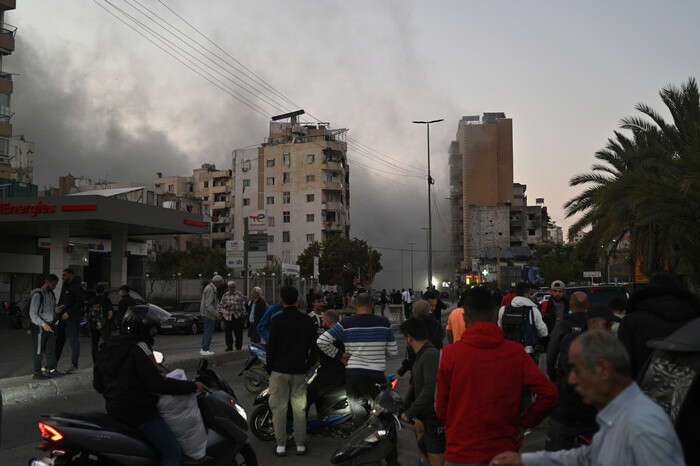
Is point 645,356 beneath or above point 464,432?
above

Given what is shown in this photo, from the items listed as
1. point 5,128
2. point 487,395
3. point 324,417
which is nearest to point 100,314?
point 324,417

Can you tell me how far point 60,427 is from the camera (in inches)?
167

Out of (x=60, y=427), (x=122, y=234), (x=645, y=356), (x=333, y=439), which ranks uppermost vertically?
(x=122, y=234)

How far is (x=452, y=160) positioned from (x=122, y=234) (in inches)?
3505

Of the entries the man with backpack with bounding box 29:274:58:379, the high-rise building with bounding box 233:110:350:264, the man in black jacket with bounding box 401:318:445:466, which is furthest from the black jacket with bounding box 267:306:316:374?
the high-rise building with bounding box 233:110:350:264

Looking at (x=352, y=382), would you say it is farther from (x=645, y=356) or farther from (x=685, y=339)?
(x=685, y=339)

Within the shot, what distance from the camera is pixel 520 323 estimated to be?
9633 mm

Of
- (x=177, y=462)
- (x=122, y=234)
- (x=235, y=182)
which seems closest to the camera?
(x=177, y=462)

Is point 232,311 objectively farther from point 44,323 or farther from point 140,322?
point 140,322

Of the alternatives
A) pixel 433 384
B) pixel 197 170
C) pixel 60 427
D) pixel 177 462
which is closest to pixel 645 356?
pixel 433 384

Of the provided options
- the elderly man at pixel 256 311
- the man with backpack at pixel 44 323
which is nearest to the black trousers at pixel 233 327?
the elderly man at pixel 256 311

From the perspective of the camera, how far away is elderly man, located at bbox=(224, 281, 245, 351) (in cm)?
1681

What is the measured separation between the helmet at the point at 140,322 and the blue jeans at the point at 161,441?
0.58m

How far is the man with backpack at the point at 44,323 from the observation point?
11422 mm
